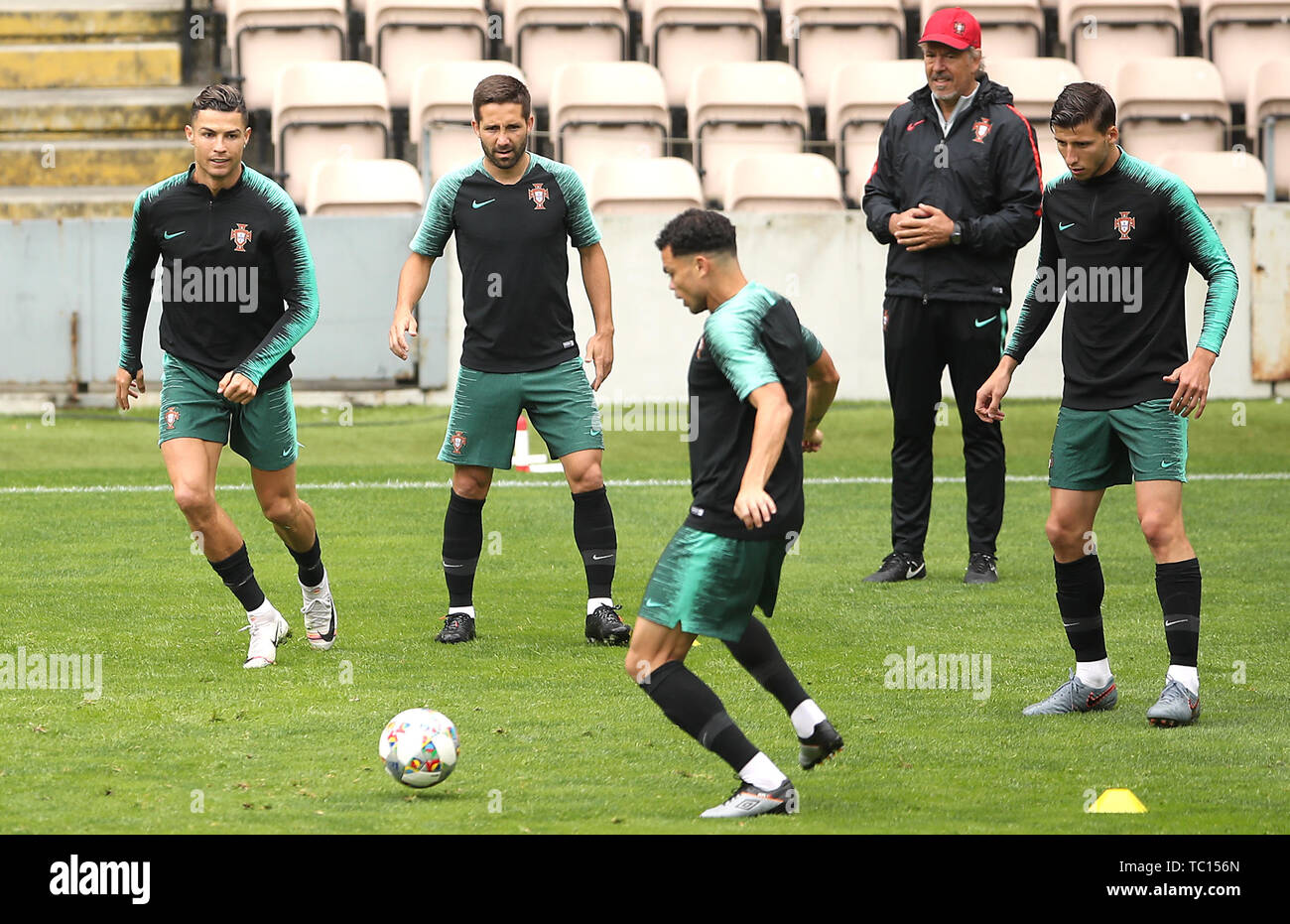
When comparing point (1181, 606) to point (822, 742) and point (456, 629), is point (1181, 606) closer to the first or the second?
point (822, 742)

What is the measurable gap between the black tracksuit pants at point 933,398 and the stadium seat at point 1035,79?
8547 millimetres

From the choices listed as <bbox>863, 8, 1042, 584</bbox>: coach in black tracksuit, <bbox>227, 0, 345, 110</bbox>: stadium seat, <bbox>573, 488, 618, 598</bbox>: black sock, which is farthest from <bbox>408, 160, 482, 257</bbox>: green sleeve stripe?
<bbox>227, 0, 345, 110</bbox>: stadium seat

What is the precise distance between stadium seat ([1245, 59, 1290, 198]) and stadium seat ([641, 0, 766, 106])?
484cm

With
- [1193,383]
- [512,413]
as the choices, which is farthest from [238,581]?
Answer: [1193,383]

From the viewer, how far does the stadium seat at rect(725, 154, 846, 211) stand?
50.5 feet

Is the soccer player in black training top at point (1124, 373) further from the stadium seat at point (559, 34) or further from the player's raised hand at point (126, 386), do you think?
the stadium seat at point (559, 34)

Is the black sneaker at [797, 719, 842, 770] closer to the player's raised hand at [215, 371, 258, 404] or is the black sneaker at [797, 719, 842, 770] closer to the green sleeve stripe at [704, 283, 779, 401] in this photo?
the green sleeve stripe at [704, 283, 779, 401]

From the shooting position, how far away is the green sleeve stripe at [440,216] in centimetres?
709

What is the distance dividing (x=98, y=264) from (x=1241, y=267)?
9.56m

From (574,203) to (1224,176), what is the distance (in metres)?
9.95

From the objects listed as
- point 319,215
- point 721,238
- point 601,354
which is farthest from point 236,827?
point 319,215

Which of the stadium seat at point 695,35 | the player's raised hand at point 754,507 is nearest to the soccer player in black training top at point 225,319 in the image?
the player's raised hand at point 754,507

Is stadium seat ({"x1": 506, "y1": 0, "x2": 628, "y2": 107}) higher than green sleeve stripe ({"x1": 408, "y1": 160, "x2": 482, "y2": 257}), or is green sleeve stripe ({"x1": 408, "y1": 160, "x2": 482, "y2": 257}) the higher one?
stadium seat ({"x1": 506, "y1": 0, "x2": 628, "y2": 107})

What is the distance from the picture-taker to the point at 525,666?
6.43 m
